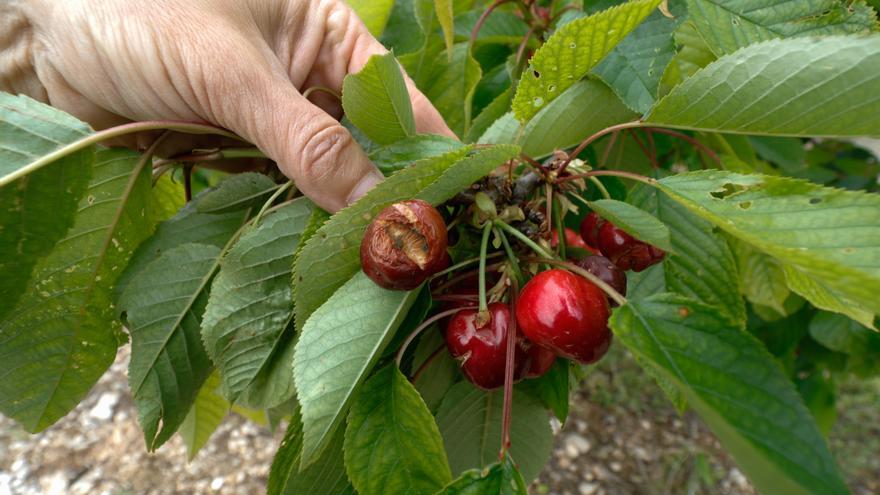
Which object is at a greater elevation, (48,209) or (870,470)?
(48,209)

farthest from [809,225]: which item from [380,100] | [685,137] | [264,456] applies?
[264,456]

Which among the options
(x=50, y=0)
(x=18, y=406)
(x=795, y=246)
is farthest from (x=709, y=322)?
(x=50, y=0)

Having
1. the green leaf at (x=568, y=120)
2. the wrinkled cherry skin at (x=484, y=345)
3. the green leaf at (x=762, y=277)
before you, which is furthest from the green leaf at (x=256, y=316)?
the green leaf at (x=762, y=277)

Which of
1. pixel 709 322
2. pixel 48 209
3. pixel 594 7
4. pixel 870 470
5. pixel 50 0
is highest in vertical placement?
pixel 50 0

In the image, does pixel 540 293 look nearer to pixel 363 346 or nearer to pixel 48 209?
pixel 363 346

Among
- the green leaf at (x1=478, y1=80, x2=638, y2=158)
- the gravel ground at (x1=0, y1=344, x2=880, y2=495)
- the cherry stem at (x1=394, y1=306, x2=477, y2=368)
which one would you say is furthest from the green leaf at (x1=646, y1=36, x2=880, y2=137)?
the gravel ground at (x1=0, y1=344, x2=880, y2=495)

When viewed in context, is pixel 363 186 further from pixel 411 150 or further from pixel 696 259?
pixel 696 259
